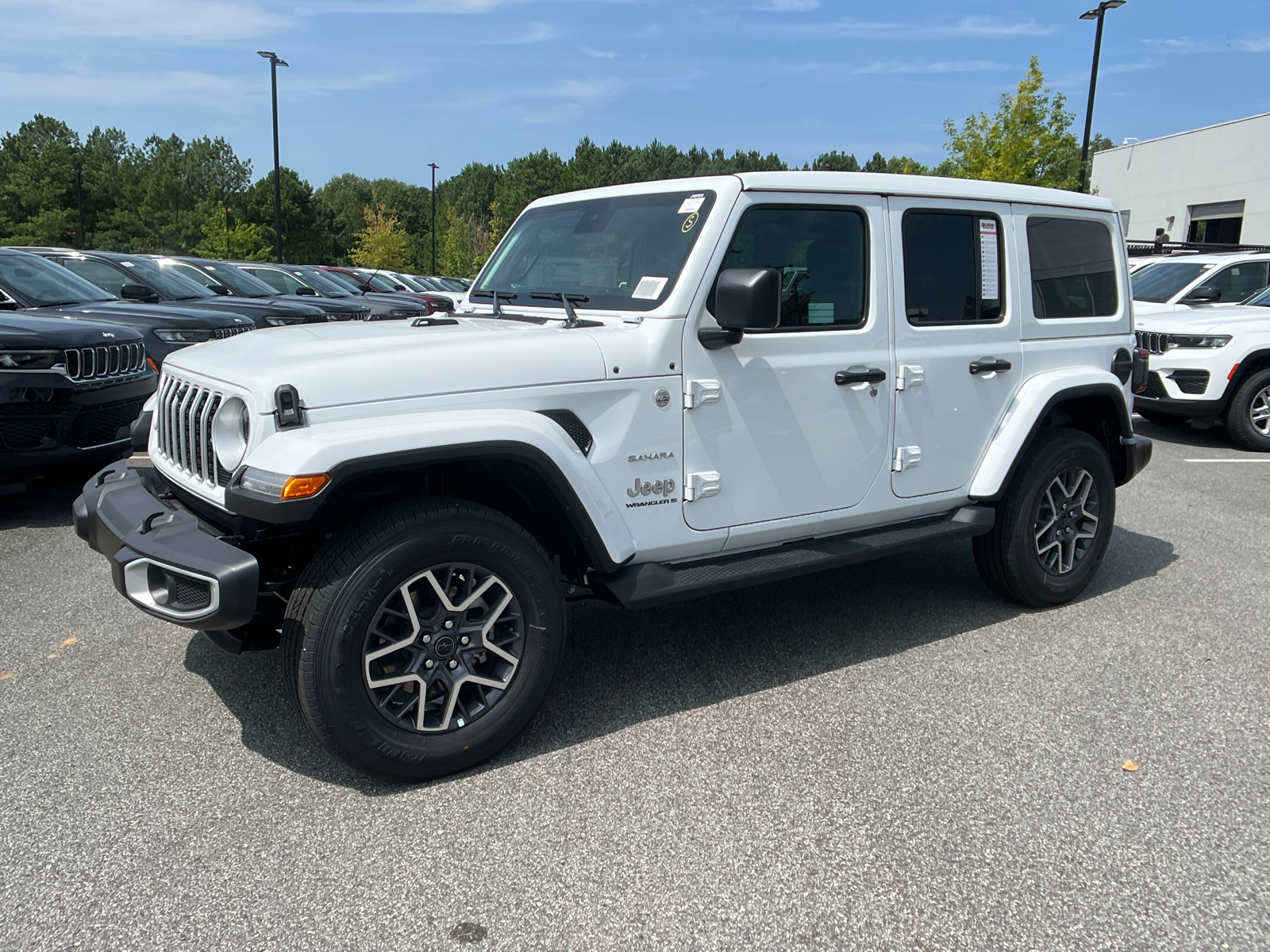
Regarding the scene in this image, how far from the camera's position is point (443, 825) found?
2846 millimetres

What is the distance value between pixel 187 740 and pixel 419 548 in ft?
4.06

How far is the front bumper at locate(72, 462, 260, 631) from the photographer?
269cm

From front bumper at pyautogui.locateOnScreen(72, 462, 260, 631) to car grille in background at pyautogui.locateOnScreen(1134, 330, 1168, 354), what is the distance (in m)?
9.64

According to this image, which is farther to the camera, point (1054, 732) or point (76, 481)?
point (76, 481)

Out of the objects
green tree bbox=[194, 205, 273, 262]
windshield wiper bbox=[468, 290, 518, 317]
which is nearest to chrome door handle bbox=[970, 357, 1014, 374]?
windshield wiper bbox=[468, 290, 518, 317]

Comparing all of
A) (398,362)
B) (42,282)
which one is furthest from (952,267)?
(42,282)

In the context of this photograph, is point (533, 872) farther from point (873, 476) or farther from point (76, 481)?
point (76, 481)

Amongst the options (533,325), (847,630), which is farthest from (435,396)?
(847,630)

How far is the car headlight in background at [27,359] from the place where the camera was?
18.6 ft

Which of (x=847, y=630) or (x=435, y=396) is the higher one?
(x=435, y=396)

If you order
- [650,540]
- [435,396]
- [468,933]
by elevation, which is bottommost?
[468,933]

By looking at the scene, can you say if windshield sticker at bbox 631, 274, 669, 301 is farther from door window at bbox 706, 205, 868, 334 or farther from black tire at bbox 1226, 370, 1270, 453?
black tire at bbox 1226, 370, 1270, 453

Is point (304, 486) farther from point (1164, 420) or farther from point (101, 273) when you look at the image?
point (1164, 420)

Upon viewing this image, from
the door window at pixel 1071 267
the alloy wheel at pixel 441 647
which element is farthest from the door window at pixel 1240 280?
the alloy wheel at pixel 441 647
